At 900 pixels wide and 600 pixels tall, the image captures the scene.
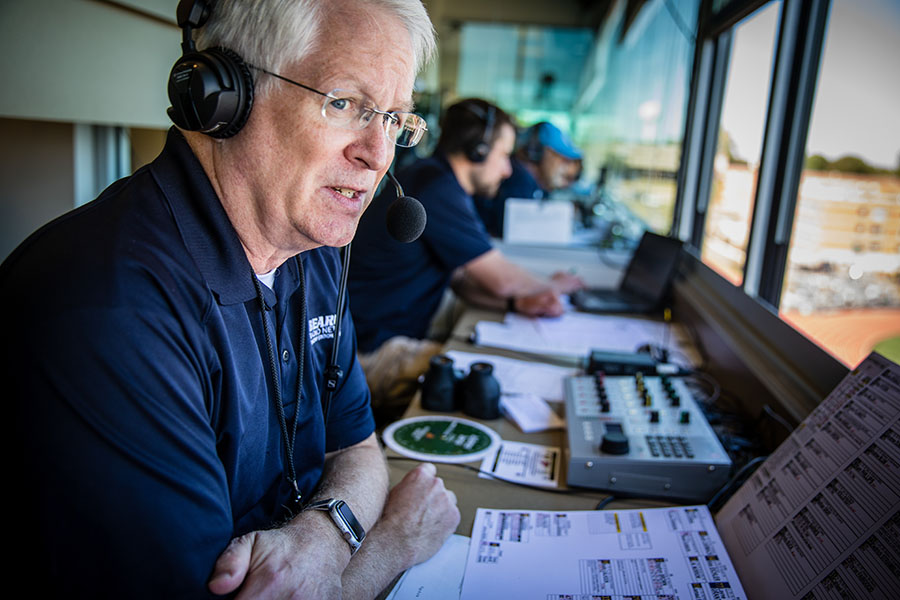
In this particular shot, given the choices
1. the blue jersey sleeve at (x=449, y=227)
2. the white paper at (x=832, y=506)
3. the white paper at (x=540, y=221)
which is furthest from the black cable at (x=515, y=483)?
the white paper at (x=540, y=221)

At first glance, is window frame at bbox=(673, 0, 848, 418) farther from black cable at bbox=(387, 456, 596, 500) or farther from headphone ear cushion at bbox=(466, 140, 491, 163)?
headphone ear cushion at bbox=(466, 140, 491, 163)

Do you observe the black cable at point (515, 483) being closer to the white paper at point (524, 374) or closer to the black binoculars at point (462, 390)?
the black binoculars at point (462, 390)

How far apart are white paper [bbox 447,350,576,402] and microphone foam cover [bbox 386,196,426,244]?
1.55 feet

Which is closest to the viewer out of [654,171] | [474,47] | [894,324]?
[894,324]

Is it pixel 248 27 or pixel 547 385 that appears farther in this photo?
pixel 547 385

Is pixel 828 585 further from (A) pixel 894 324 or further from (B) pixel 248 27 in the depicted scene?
(B) pixel 248 27

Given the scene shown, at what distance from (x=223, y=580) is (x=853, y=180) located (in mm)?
1453

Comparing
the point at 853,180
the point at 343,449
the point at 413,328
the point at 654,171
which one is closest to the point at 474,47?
the point at 654,171

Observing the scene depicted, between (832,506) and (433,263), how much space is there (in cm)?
157

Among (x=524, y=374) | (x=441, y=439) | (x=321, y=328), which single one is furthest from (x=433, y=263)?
(x=321, y=328)

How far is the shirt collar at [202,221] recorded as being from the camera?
0.74 metres

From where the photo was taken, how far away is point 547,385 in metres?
1.51

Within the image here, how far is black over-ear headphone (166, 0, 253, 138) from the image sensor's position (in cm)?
72

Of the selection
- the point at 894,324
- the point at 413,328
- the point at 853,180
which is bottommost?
the point at 413,328
